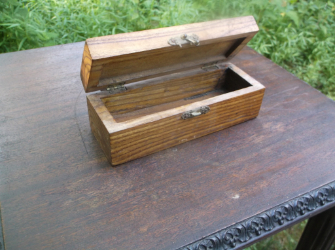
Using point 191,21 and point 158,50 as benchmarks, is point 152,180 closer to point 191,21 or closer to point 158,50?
point 158,50

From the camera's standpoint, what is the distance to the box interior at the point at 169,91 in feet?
4.60

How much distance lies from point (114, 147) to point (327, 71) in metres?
2.87

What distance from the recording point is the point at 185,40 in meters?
1.28

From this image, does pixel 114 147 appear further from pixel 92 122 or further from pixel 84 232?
pixel 84 232

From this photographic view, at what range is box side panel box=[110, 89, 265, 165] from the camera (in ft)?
3.91

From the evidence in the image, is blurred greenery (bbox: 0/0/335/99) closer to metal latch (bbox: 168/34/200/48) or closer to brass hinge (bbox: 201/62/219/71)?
brass hinge (bbox: 201/62/219/71)

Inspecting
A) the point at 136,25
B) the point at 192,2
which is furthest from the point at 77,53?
the point at 192,2

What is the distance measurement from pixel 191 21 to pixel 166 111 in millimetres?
1673

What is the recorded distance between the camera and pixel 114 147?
3.84ft

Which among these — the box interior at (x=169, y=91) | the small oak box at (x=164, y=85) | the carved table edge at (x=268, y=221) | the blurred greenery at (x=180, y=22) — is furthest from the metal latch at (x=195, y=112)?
the blurred greenery at (x=180, y=22)

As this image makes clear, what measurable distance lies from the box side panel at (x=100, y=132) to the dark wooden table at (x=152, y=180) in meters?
0.04

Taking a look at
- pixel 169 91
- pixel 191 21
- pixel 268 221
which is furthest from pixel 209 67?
pixel 191 21

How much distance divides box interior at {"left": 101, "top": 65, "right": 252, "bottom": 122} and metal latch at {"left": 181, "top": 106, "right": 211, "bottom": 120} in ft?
0.87

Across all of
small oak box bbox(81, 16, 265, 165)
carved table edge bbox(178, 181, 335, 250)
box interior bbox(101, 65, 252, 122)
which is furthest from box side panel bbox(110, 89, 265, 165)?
carved table edge bbox(178, 181, 335, 250)
